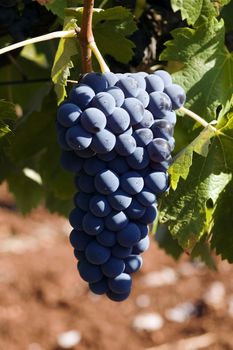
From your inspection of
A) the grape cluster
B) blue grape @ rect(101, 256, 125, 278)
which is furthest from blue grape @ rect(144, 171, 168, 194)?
blue grape @ rect(101, 256, 125, 278)

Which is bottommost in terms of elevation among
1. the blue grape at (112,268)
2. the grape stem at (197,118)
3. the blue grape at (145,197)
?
the blue grape at (112,268)

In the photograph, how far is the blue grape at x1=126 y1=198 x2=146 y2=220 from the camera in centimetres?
97

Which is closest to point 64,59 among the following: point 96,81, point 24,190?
point 96,81

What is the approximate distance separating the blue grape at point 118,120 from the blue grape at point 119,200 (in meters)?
0.08

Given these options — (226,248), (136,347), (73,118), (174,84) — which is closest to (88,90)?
(73,118)

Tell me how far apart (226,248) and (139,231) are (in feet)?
0.59

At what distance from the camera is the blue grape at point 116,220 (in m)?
0.96

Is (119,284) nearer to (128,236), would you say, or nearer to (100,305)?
(128,236)

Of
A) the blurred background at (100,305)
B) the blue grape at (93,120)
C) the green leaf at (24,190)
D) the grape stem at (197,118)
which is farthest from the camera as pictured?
the blurred background at (100,305)

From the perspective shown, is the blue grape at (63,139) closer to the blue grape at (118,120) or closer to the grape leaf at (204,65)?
the blue grape at (118,120)

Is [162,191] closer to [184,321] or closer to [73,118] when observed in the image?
[73,118]

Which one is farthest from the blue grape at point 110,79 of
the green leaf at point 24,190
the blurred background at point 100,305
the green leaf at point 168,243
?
the blurred background at point 100,305

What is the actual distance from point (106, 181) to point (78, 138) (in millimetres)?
65

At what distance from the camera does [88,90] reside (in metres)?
0.93
